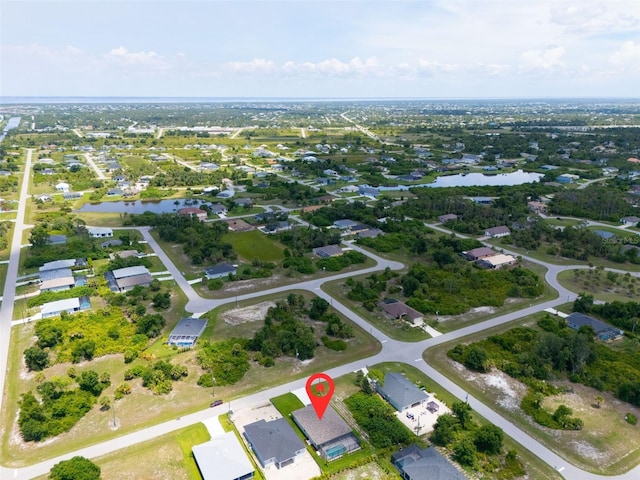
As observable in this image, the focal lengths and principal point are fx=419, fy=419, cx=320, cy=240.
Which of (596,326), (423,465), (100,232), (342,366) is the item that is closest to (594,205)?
(596,326)

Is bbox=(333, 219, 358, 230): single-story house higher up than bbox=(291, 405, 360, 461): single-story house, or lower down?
higher up

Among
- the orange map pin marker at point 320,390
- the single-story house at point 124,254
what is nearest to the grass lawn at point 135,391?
the orange map pin marker at point 320,390

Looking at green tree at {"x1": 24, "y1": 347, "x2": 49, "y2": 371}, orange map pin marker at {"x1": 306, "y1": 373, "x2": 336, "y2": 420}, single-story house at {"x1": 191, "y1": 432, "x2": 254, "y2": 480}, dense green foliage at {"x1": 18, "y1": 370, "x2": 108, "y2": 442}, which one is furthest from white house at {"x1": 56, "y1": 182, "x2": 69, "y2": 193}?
single-story house at {"x1": 191, "y1": 432, "x2": 254, "y2": 480}

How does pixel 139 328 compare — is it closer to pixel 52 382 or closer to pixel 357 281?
pixel 52 382

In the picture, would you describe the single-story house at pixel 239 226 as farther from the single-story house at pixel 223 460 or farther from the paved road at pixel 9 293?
the single-story house at pixel 223 460

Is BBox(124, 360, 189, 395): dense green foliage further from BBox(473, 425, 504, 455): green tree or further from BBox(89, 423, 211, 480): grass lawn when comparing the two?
BBox(473, 425, 504, 455): green tree

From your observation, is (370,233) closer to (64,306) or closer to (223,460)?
(64,306)
